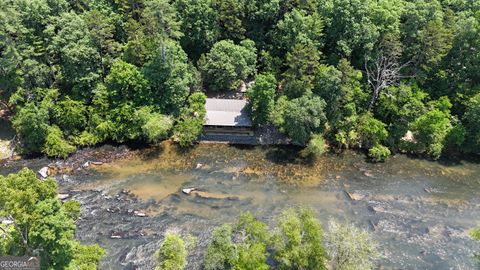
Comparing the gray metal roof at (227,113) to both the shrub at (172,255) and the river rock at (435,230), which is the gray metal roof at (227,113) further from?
the river rock at (435,230)

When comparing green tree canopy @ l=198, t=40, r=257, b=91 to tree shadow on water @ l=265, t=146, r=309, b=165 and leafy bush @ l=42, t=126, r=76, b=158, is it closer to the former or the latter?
tree shadow on water @ l=265, t=146, r=309, b=165

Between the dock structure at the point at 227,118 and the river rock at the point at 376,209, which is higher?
the dock structure at the point at 227,118

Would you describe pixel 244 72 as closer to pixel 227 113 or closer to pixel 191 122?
pixel 227 113

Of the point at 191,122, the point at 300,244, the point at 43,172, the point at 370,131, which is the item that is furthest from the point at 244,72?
the point at 300,244

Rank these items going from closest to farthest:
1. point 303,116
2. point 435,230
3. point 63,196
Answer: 1. point 435,230
2. point 63,196
3. point 303,116

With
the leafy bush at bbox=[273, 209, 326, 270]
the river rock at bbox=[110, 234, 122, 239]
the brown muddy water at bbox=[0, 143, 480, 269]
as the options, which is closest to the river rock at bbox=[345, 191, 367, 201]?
the brown muddy water at bbox=[0, 143, 480, 269]

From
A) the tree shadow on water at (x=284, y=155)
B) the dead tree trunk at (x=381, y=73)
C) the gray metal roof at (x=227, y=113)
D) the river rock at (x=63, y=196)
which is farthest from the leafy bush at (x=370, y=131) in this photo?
the river rock at (x=63, y=196)
